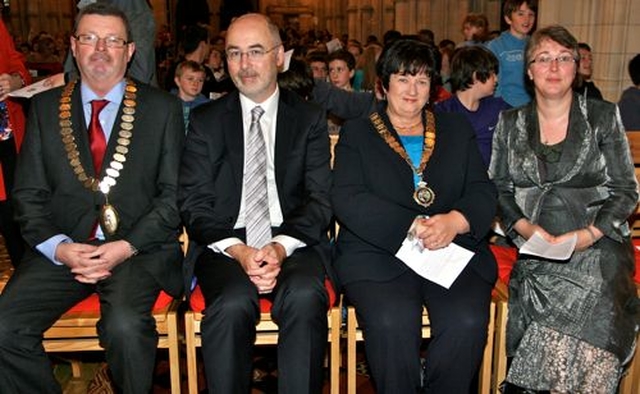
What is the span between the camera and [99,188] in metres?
3.17

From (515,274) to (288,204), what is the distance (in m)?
1.12

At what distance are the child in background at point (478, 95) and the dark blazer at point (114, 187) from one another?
1.81m

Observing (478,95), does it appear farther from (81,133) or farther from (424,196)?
(81,133)

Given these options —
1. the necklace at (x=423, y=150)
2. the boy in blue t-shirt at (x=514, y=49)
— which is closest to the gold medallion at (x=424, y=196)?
the necklace at (x=423, y=150)

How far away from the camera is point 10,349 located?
2852 millimetres

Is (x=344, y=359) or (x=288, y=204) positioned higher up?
(x=288, y=204)

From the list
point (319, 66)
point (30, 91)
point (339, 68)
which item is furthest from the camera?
point (319, 66)

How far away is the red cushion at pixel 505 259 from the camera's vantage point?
348cm

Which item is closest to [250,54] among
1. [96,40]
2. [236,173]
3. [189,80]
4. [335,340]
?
[236,173]

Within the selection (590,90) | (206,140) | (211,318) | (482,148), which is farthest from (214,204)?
(590,90)

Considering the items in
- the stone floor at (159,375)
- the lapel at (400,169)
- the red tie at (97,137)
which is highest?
the red tie at (97,137)

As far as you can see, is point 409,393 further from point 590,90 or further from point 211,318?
point 590,90

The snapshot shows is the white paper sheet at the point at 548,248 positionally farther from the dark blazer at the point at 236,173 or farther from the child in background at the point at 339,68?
the child in background at the point at 339,68

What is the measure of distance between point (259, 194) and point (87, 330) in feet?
3.19
